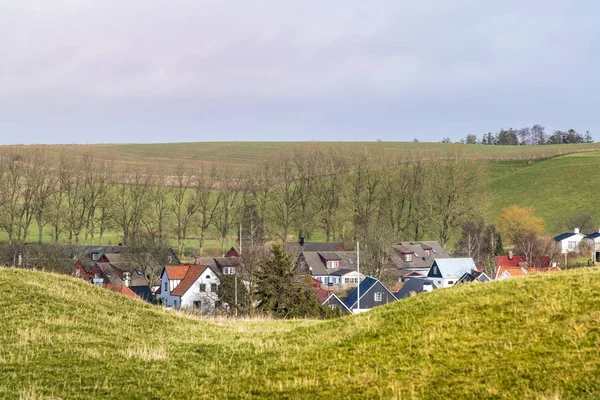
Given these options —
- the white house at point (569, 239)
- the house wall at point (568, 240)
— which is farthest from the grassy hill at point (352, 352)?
the white house at point (569, 239)

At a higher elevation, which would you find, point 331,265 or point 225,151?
point 225,151

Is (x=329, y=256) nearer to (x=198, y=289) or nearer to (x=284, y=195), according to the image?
(x=284, y=195)

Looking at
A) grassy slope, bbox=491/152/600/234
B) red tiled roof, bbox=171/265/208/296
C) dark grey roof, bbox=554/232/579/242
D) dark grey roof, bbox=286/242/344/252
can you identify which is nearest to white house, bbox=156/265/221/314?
red tiled roof, bbox=171/265/208/296

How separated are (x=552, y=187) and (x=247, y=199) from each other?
55.3 m

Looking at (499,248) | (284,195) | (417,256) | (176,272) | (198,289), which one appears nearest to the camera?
(198,289)

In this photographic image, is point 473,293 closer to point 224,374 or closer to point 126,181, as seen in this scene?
point 224,374

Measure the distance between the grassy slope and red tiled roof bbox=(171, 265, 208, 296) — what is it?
60.2 meters

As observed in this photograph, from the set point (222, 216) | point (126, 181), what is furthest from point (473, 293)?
point (126, 181)

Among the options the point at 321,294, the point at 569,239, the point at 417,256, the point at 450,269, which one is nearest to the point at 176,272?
the point at 321,294

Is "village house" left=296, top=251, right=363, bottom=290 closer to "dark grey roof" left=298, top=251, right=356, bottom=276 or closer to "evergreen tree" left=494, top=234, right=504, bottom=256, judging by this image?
"dark grey roof" left=298, top=251, right=356, bottom=276

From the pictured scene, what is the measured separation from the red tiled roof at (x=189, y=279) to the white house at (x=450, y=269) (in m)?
29.1

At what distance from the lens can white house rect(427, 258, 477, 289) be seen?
86.4 m

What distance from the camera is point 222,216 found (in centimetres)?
10631

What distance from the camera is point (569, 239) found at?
106250 mm
